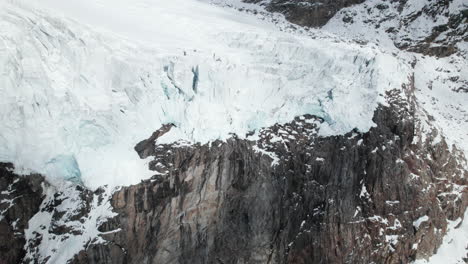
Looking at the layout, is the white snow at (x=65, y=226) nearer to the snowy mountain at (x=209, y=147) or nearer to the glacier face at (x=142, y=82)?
the snowy mountain at (x=209, y=147)

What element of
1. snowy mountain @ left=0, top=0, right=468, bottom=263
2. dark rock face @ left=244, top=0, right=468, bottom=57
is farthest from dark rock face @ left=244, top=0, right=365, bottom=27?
snowy mountain @ left=0, top=0, right=468, bottom=263

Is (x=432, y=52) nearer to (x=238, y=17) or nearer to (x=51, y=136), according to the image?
(x=238, y=17)

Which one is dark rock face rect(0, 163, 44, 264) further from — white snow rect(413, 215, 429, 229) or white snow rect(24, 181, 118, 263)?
white snow rect(413, 215, 429, 229)

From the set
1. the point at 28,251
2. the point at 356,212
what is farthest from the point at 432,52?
the point at 28,251

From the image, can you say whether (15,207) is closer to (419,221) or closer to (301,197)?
(301,197)

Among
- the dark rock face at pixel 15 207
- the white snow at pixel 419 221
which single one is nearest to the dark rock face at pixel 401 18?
the white snow at pixel 419 221

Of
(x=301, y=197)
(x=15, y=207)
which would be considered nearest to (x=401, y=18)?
(x=301, y=197)
